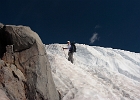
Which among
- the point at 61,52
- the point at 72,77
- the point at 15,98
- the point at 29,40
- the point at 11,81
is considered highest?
the point at 61,52

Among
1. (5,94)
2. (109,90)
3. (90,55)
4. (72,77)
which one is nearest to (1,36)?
(5,94)

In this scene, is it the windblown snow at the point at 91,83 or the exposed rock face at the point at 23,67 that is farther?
the windblown snow at the point at 91,83

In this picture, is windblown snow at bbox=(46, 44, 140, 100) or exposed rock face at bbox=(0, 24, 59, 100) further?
windblown snow at bbox=(46, 44, 140, 100)

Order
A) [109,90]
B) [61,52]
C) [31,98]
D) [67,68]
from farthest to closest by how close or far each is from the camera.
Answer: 1. [61,52]
2. [67,68]
3. [109,90]
4. [31,98]

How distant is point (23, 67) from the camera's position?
14.1 metres

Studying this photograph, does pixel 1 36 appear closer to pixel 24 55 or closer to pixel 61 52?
pixel 24 55

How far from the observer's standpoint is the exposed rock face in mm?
13013

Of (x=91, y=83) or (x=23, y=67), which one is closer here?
(x=23, y=67)

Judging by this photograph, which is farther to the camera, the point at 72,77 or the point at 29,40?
the point at 72,77

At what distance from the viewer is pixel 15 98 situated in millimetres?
12539

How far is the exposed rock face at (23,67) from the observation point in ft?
42.7

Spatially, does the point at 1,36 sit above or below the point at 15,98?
above

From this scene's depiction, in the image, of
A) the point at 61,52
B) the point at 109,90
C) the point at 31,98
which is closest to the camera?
the point at 31,98

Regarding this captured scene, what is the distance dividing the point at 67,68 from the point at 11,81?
34.0ft
